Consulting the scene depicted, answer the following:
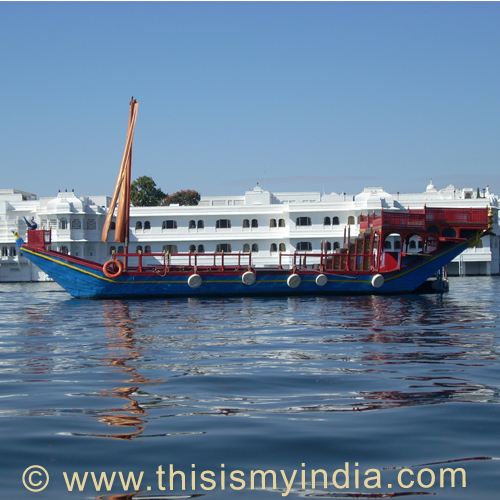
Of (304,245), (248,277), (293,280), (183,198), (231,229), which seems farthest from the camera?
(183,198)

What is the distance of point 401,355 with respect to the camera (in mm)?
10375

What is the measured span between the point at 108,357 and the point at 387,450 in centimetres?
600

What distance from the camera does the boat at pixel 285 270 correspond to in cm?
2500

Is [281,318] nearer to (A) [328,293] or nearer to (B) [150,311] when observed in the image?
(B) [150,311]

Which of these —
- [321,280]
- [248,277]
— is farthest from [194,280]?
[321,280]

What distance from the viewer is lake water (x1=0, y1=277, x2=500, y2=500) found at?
477 cm

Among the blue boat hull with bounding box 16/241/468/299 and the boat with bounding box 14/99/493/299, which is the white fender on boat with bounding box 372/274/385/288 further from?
the blue boat hull with bounding box 16/241/468/299

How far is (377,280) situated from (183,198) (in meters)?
52.4

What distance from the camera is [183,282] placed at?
992 inches

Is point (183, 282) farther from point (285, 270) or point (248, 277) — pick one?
point (285, 270)

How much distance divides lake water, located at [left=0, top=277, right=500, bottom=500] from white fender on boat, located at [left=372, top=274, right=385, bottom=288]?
41.1ft

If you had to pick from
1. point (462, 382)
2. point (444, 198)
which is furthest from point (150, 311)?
point (444, 198)

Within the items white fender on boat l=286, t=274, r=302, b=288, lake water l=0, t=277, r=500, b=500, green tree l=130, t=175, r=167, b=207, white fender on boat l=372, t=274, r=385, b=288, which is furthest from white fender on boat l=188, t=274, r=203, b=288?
green tree l=130, t=175, r=167, b=207

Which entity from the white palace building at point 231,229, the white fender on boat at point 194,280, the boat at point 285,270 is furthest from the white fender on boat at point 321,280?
the white palace building at point 231,229
